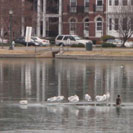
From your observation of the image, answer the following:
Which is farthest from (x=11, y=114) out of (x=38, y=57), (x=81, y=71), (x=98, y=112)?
(x=38, y=57)

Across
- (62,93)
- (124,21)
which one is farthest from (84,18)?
(62,93)

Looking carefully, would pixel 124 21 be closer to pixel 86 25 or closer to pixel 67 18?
pixel 86 25

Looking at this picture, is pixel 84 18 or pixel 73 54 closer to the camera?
pixel 73 54

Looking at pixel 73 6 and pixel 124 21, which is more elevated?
pixel 73 6

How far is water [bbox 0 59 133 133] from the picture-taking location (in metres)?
19.3

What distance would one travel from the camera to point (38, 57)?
54.0 metres

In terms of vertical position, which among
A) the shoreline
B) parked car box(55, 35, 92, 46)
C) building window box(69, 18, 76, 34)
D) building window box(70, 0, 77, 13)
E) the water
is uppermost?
building window box(70, 0, 77, 13)

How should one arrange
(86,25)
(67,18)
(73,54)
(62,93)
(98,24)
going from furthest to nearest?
(67,18), (86,25), (98,24), (73,54), (62,93)

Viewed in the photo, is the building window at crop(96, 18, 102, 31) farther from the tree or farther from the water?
the water

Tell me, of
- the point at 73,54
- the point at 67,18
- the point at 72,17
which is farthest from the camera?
the point at 67,18

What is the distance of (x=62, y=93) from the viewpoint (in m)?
27.8

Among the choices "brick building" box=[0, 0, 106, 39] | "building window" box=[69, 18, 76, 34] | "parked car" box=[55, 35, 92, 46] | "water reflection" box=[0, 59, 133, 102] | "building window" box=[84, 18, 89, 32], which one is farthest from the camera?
"building window" box=[69, 18, 76, 34]

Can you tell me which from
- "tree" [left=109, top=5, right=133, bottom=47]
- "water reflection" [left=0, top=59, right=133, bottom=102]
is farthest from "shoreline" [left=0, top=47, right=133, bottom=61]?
"tree" [left=109, top=5, right=133, bottom=47]

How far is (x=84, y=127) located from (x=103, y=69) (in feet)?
74.3
